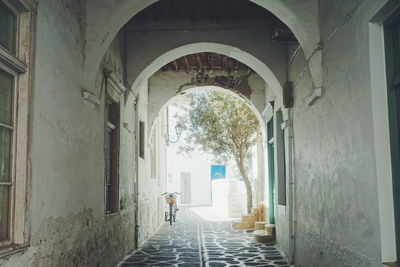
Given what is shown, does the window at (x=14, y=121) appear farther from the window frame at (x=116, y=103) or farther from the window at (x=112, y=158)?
the window at (x=112, y=158)

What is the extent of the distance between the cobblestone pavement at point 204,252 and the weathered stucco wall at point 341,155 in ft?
6.15

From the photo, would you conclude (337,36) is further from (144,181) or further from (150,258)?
(144,181)

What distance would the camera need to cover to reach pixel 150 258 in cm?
873

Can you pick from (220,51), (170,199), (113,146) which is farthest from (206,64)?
(170,199)

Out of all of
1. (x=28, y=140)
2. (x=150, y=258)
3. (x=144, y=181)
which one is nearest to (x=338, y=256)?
(x=28, y=140)

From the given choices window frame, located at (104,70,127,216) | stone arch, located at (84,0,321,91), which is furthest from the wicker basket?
stone arch, located at (84,0,321,91)

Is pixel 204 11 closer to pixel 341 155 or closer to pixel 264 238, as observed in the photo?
pixel 341 155

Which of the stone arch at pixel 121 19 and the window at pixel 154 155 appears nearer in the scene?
the stone arch at pixel 121 19

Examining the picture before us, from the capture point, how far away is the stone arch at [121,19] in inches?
224

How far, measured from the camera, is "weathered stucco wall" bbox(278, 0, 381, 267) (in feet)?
12.8

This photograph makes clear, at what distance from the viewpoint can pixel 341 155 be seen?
476 centimetres

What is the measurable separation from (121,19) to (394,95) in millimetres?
3945

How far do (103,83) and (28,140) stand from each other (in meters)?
3.11

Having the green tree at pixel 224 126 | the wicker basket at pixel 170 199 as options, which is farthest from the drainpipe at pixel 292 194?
the wicker basket at pixel 170 199
